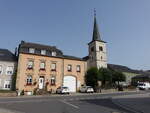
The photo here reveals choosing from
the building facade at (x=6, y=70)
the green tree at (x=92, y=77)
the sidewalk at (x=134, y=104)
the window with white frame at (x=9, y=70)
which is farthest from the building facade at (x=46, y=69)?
the sidewalk at (x=134, y=104)

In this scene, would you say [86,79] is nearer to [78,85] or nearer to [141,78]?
[78,85]

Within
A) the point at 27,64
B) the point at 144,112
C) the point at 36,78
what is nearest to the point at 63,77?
the point at 36,78

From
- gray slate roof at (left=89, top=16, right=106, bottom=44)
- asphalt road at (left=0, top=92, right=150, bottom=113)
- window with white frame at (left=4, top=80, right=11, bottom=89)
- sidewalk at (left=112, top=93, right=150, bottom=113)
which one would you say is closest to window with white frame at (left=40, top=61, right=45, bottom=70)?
window with white frame at (left=4, top=80, right=11, bottom=89)

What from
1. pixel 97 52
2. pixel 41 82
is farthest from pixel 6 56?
pixel 97 52

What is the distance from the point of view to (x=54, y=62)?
34.4 meters

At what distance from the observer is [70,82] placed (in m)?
35.4

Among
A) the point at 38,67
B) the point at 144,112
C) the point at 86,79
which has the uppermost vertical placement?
the point at 38,67

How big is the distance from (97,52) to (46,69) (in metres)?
19.8

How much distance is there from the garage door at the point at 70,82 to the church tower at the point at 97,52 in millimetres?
12745

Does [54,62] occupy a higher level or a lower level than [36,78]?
higher

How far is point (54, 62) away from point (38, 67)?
3.60m

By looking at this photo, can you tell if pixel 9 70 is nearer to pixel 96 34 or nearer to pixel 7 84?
pixel 7 84

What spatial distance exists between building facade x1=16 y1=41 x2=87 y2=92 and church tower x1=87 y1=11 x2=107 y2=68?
33.9 feet

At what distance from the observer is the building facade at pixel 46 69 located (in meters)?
30.9
